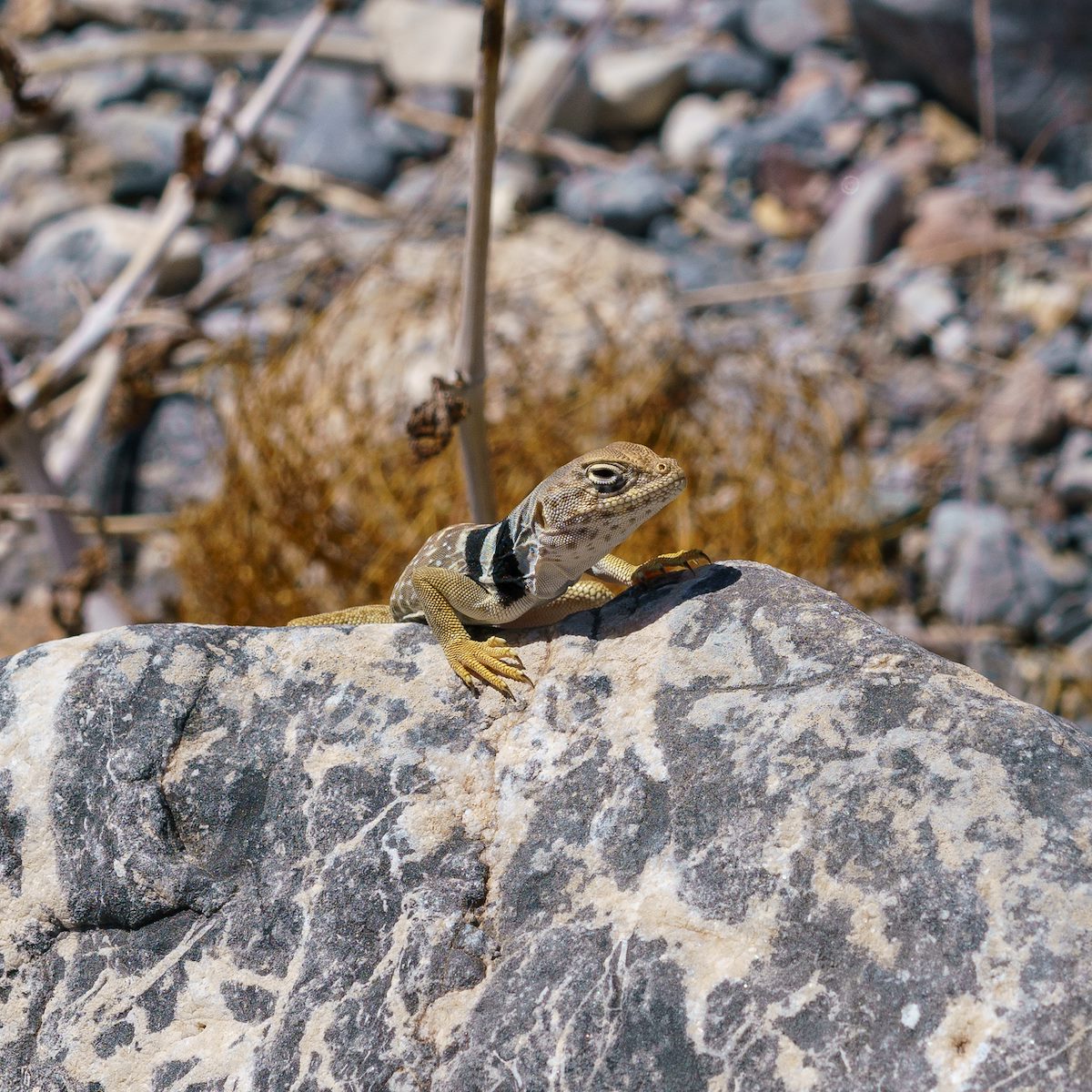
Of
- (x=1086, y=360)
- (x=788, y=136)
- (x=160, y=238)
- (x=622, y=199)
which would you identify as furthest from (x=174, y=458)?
(x=1086, y=360)

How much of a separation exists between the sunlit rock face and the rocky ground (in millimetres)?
3957

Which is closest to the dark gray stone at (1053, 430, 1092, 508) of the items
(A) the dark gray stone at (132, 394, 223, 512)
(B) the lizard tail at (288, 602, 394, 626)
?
(A) the dark gray stone at (132, 394, 223, 512)

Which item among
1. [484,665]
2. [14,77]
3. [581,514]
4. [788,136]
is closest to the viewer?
[484,665]

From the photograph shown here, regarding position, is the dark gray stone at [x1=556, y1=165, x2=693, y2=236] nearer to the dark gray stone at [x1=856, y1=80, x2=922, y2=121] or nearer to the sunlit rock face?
the dark gray stone at [x1=856, y1=80, x2=922, y2=121]

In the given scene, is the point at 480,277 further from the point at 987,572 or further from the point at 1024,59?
the point at 1024,59

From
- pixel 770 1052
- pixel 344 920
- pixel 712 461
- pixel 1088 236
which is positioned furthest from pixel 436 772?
pixel 1088 236

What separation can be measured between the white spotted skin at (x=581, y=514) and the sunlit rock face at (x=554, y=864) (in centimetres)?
19

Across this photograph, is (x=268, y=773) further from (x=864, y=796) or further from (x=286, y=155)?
(x=286, y=155)

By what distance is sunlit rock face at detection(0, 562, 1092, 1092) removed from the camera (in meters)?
2.22

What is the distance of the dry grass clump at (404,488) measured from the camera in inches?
230

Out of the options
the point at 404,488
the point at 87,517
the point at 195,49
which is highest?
the point at 195,49

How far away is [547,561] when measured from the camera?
3068mm

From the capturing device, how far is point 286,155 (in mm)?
10375

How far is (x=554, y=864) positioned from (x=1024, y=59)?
9.34 metres
